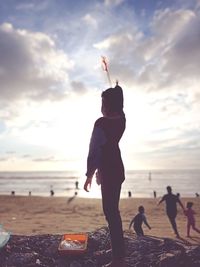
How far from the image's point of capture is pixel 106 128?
5.17 m

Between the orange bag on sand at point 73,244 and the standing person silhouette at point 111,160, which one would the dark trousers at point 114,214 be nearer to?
the standing person silhouette at point 111,160

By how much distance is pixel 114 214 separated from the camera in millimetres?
5164

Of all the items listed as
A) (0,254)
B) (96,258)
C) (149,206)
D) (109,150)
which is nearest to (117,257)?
(96,258)

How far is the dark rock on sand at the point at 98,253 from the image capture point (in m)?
5.75

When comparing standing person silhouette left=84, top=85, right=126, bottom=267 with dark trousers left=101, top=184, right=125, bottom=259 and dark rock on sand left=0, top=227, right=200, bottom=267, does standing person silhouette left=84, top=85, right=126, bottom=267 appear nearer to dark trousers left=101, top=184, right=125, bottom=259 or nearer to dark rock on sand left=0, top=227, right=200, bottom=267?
dark trousers left=101, top=184, right=125, bottom=259

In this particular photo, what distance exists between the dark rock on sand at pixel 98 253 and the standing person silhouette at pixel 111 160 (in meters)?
0.88

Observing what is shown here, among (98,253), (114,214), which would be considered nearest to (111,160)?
(114,214)

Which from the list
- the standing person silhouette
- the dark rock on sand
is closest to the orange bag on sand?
→ the dark rock on sand

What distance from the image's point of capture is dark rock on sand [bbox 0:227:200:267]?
5749 mm

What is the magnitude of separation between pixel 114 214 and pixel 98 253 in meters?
1.53

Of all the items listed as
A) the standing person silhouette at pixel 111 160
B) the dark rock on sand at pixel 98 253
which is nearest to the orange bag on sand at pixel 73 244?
the dark rock on sand at pixel 98 253

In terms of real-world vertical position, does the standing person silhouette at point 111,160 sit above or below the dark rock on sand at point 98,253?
above

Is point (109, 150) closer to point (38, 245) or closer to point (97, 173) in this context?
point (97, 173)

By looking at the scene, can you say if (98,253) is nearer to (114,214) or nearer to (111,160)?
(114,214)
